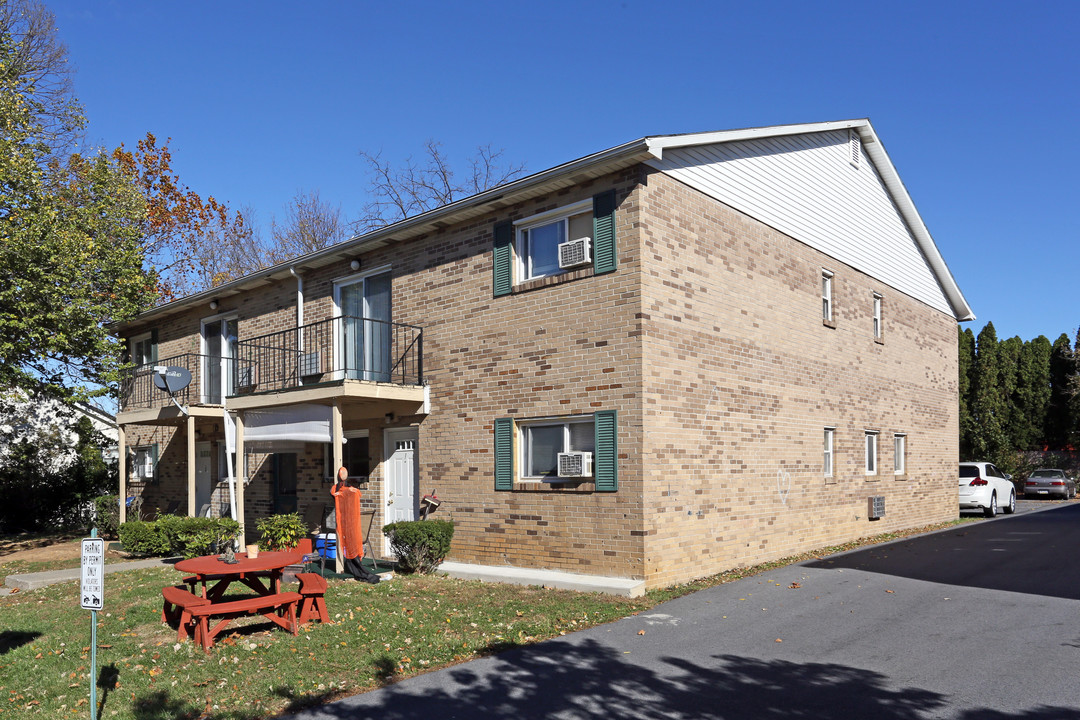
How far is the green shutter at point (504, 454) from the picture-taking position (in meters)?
12.3

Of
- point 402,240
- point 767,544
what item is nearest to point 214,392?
point 402,240

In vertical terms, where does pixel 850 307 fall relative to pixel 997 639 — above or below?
above

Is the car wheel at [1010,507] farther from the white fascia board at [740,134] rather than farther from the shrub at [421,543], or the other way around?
the shrub at [421,543]

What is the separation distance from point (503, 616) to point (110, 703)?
3.98 m

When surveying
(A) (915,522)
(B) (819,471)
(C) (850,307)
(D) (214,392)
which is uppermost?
(C) (850,307)

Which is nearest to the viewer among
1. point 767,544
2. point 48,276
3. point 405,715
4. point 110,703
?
point 405,715

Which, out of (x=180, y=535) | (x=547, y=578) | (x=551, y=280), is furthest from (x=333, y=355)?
(x=547, y=578)

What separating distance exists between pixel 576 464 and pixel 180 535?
7.77 metres

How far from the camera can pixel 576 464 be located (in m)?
11.4

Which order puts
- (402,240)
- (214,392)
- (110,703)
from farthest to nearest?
(214,392)
(402,240)
(110,703)

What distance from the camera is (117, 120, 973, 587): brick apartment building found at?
1134 centimetres

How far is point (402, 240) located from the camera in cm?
1448

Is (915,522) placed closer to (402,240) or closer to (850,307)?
(850,307)

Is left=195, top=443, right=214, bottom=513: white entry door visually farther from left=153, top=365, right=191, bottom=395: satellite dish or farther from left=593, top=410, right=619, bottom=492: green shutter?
left=593, top=410, right=619, bottom=492: green shutter
